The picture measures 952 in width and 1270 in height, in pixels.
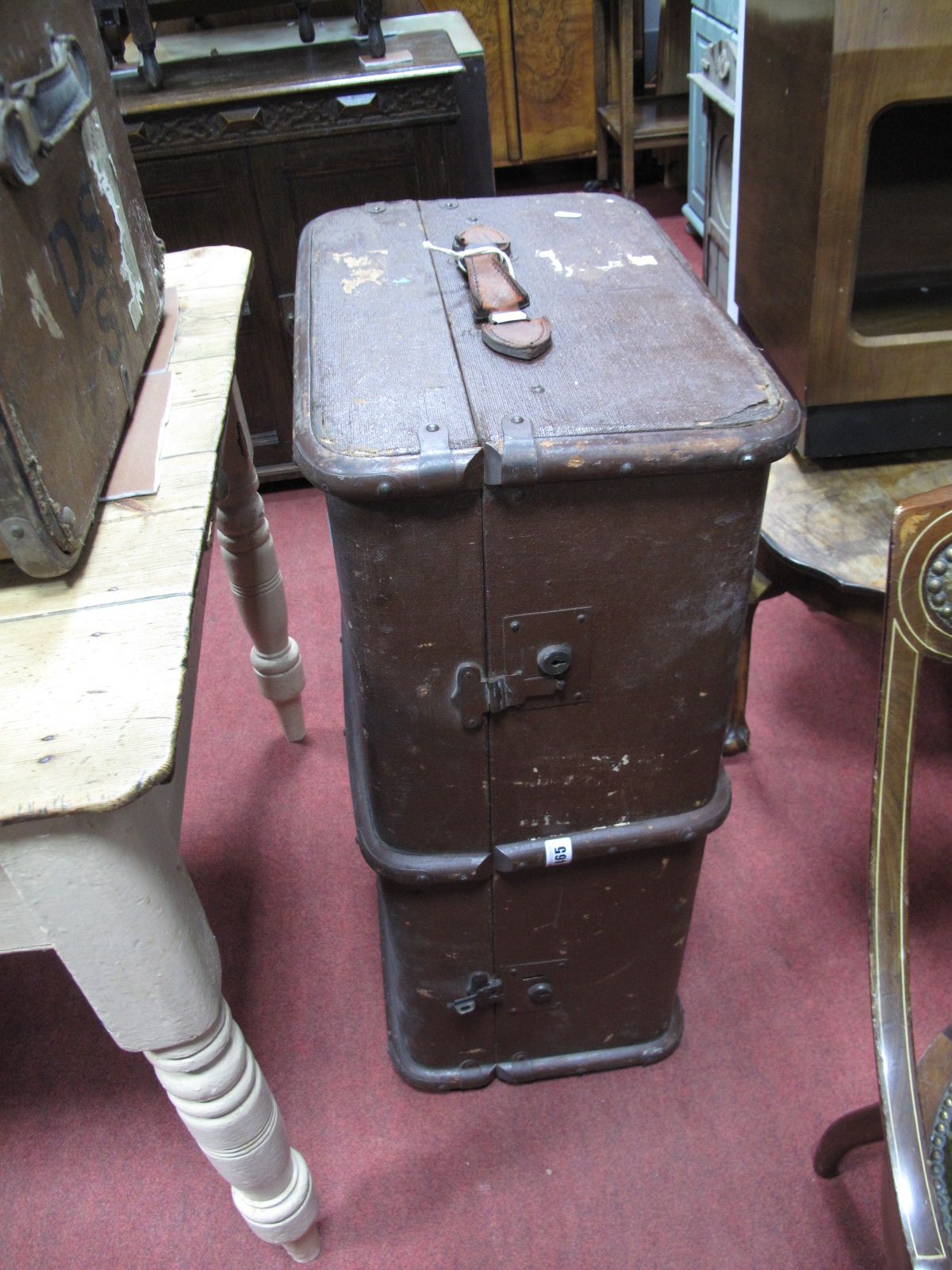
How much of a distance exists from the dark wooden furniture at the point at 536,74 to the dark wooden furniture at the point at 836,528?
9.09 feet

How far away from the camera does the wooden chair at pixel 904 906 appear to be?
693 mm

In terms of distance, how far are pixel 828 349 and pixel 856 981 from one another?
84cm

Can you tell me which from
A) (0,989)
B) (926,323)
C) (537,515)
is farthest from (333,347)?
(0,989)

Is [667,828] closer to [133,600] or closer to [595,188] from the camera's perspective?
[133,600]

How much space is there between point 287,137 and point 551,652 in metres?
1.51

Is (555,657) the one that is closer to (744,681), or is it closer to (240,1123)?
(240,1123)

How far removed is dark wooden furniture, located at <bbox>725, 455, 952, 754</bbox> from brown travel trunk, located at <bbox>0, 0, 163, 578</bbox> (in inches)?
29.3

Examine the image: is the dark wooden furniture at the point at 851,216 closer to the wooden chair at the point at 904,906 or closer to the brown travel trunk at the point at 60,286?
the wooden chair at the point at 904,906

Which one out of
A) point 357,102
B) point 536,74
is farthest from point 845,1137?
point 536,74

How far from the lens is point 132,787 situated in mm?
517

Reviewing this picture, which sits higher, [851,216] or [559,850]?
[851,216]

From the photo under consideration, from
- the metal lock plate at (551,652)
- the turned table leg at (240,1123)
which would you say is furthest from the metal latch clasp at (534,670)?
the turned table leg at (240,1123)

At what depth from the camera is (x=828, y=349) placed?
1.10 meters

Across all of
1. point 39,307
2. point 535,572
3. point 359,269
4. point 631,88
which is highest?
point 39,307
